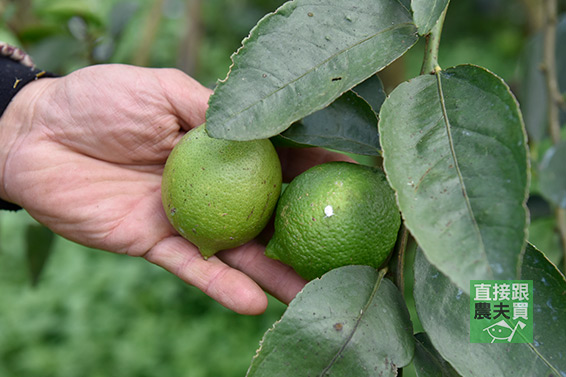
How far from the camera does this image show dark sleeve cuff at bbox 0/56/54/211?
1176 mm

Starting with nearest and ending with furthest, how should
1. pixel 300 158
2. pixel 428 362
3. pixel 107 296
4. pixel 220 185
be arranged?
pixel 428 362, pixel 220 185, pixel 300 158, pixel 107 296

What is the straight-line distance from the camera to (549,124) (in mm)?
1362

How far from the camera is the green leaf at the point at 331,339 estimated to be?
65 cm

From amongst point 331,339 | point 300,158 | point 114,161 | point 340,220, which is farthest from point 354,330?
point 114,161

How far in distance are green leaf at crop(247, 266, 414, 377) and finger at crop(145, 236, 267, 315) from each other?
264 millimetres

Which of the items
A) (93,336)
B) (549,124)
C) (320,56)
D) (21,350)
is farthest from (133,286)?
(320,56)

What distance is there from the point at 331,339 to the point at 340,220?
0.17 metres

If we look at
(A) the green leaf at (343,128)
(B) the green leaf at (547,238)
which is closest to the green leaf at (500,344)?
(A) the green leaf at (343,128)

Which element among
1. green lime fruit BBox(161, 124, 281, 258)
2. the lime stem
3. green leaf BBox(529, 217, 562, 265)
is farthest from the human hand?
green leaf BBox(529, 217, 562, 265)

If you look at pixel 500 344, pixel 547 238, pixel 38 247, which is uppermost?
pixel 500 344

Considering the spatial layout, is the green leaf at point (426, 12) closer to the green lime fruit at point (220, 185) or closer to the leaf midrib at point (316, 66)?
the leaf midrib at point (316, 66)

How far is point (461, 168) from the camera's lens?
0.60 meters

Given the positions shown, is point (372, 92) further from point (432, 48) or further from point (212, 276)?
point (212, 276)

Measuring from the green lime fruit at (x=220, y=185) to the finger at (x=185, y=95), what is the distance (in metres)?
0.19
